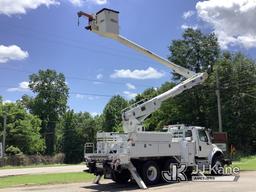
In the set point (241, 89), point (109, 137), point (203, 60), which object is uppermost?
point (203, 60)

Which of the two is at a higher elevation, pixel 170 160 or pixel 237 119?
pixel 237 119

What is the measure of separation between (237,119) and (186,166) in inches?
1408

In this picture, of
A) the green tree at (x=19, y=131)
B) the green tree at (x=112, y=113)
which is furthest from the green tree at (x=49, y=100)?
the green tree at (x=19, y=131)

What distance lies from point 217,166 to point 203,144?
1.51 m

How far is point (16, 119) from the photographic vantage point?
72500 millimetres

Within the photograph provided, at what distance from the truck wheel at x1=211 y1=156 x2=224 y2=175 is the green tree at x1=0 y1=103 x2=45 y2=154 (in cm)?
4911

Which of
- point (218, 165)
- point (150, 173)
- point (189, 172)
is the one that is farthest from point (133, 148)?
point (218, 165)

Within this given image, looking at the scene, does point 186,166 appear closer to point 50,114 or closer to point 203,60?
point 203,60

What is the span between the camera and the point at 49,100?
3637 inches

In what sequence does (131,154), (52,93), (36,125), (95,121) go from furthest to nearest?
(95,121)
(52,93)
(36,125)
(131,154)

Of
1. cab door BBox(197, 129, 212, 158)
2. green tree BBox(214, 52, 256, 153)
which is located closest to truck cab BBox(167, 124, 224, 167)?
cab door BBox(197, 129, 212, 158)

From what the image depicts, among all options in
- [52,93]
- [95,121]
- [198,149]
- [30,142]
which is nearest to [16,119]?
[30,142]

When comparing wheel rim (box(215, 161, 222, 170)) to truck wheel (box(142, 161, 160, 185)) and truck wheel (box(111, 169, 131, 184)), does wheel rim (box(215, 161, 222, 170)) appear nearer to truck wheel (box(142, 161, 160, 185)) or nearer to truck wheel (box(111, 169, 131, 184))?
truck wheel (box(142, 161, 160, 185))

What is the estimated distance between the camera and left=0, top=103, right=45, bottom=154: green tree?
69750 millimetres
